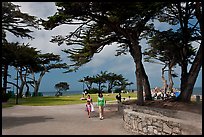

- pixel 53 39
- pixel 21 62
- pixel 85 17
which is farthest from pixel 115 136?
pixel 21 62

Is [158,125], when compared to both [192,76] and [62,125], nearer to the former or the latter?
[62,125]

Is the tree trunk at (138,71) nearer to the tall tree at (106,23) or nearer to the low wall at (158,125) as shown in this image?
the tall tree at (106,23)

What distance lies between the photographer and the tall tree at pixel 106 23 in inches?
596

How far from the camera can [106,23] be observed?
714 inches

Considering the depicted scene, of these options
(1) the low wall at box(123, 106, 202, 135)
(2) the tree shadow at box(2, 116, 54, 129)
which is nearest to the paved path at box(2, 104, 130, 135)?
(2) the tree shadow at box(2, 116, 54, 129)

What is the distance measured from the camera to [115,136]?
32.9 feet

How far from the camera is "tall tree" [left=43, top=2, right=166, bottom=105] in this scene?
15.1m

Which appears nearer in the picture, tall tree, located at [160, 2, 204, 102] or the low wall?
the low wall

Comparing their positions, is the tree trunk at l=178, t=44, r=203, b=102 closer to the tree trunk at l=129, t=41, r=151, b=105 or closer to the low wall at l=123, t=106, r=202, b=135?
the tree trunk at l=129, t=41, r=151, b=105

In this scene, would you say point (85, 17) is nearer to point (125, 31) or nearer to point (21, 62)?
point (125, 31)

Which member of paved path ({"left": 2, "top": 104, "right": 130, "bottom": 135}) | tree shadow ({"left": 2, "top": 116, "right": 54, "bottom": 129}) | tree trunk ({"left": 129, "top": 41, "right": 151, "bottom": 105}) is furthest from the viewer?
tree trunk ({"left": 129, "top": 41, "right": 151, "bottom": 105})

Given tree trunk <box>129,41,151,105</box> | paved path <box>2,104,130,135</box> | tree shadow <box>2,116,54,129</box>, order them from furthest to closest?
tree trunk <box>129,41,151,105</box> < tree shadow <box>2,116,54,129</box> < paved path <box>2,104,130,135</box>

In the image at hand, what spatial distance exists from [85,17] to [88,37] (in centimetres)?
595

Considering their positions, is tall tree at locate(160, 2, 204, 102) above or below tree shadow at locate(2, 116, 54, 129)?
above
